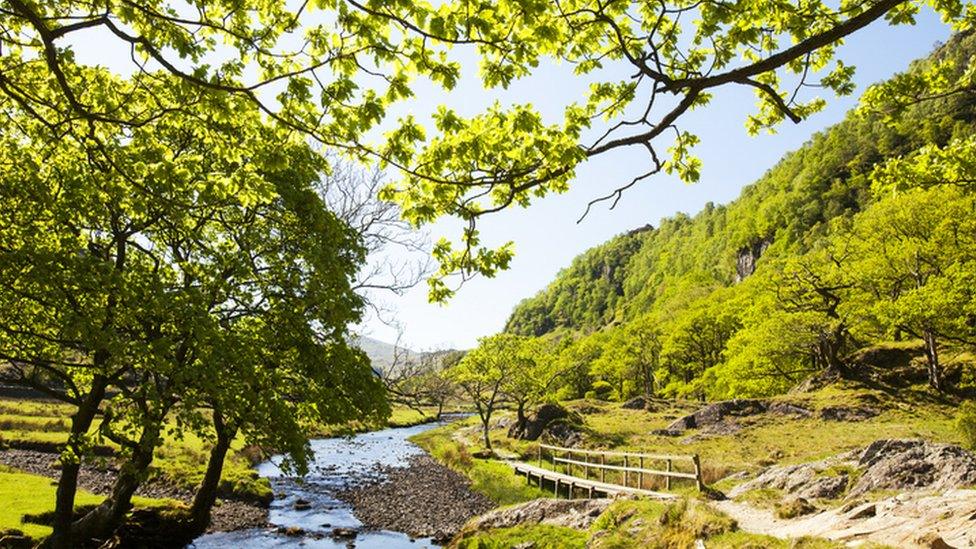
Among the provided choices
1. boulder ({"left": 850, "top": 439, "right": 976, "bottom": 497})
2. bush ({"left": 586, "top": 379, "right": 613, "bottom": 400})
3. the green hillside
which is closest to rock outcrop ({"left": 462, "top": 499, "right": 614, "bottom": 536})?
boulder ({"left": 850, "top": 439, "right": 976, "bottom": 497})

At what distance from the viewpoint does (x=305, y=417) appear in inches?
580

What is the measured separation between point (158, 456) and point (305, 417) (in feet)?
71.3

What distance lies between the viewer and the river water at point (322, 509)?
19.1m

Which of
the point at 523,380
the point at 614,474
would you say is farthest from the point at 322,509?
the point at 523,380

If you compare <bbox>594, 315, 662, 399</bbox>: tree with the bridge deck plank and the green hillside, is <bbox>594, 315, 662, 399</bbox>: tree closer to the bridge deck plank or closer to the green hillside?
the green hillside

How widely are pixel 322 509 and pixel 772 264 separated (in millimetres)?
46631

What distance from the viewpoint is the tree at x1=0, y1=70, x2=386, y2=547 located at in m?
8.88

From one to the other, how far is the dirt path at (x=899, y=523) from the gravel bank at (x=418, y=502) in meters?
13.8

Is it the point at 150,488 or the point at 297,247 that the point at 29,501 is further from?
the point at 297,247

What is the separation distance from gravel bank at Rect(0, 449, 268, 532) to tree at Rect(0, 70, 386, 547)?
6002 mm

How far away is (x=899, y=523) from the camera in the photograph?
320 inches

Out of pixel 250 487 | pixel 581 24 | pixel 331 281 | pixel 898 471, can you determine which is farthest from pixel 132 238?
pixel 898 471

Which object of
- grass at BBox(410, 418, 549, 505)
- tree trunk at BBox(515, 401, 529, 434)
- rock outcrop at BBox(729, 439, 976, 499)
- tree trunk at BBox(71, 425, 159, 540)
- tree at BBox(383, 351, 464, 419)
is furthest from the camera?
tree trunk at BBox(515, 401, 529, 434)

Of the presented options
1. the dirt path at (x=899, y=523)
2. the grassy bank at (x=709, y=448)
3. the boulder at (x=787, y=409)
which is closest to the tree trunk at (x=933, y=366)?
the grassy bank at (x=709, y=448)
